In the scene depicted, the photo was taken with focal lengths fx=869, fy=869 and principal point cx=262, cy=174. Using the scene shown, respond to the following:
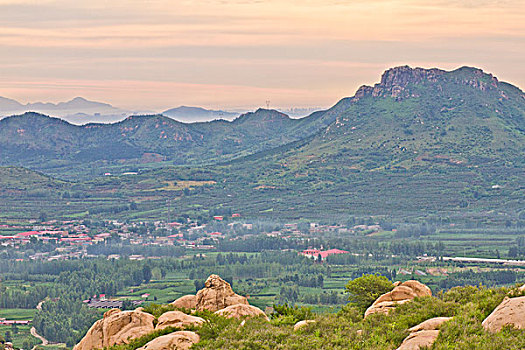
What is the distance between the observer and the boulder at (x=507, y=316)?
3403cm

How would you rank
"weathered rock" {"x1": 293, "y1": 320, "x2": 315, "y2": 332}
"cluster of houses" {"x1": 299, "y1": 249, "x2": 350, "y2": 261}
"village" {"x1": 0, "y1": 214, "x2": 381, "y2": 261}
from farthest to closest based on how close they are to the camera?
1. "village" {"x1": 0, "y1": 214, "x2": 381, "y2": 261}
2. "cluster of houses" {"x1": 299, "y1": 249, "x2": 350, "y2": 261}
3. "weathered rock" {"x1": 293, "y1": 320, "x2": 315, "y2": 332}

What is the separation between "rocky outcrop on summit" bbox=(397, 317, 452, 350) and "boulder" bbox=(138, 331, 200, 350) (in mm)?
9582

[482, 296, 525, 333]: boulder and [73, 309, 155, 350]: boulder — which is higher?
[482, 296, 525, 333]: boulder

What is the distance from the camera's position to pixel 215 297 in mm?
50719

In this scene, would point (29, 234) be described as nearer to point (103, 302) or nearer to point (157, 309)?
point (103, 302)

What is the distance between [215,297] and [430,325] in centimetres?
1667

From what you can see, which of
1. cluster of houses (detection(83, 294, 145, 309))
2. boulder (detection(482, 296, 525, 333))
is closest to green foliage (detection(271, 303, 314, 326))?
boulder (detection(482, 296, 525, 333))

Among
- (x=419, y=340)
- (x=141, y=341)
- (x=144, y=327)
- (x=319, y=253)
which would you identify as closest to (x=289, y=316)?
(x=144, y=327)

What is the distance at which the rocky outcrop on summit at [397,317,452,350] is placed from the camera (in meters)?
35.2

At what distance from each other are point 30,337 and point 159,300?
21427 mm

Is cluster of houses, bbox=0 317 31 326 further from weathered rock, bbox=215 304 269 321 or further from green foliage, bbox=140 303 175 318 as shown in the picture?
weathered rock, bbox=215 304 269 321

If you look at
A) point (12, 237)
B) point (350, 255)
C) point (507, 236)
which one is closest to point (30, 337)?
point (350, 255)

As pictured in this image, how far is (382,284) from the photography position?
52250 millimetres

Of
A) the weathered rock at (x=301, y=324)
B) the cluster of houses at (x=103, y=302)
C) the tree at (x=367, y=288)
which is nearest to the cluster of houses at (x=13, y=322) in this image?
the cluster of houses at (x=103, y=302)
